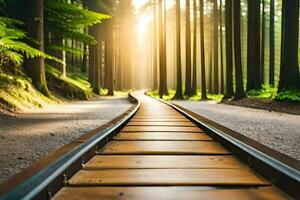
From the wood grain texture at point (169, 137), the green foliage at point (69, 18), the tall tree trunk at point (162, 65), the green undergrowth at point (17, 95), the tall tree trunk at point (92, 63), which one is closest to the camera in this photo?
the wood grain texture at point (169, 137)

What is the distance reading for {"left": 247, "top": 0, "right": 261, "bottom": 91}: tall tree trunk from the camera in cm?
2150

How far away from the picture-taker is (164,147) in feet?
16.3

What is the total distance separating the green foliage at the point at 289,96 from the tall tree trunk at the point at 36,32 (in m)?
10.1

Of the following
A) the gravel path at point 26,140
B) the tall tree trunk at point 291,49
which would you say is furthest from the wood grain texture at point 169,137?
the tall tree trunk at point 291,49

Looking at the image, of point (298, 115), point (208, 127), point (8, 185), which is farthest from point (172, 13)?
point (8, 185)

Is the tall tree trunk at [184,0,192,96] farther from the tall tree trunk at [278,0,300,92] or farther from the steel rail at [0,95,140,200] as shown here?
the steel rail at [0,95,140,200]

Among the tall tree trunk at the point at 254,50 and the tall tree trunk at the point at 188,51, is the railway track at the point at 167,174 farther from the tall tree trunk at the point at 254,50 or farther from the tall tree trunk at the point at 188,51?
the tall tree trunk at the point at 188,51

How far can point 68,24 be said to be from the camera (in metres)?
15.6

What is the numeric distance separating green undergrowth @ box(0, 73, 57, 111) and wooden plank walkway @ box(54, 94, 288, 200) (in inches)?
302

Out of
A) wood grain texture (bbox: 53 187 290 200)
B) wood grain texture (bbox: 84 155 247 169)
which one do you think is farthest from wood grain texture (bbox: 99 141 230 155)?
wood grain texture (bbox: 53 187 290 200)

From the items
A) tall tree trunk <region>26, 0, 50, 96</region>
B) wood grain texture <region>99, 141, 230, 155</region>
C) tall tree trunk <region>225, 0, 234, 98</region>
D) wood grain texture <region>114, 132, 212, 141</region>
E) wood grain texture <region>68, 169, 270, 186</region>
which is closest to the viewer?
wood grain texture <region>68, 169, 270, 186</region>

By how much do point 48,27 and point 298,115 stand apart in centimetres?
1108

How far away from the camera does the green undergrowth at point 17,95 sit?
11.6 meters

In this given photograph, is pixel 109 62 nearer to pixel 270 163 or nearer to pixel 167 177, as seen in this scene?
pixel 167 177
